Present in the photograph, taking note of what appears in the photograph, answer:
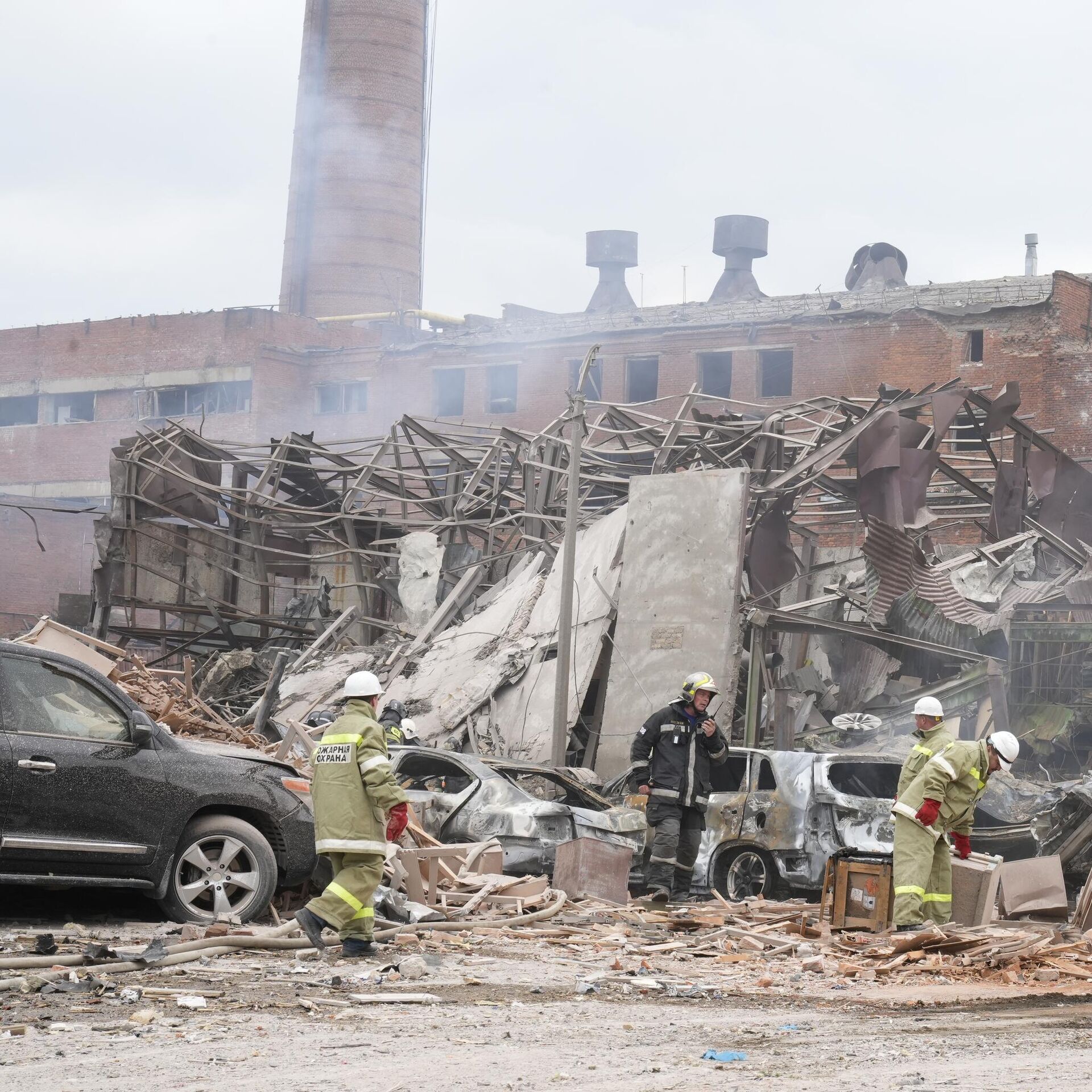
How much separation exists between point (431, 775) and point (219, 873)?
12.4 ft

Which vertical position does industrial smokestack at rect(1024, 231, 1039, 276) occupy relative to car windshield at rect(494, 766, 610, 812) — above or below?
above

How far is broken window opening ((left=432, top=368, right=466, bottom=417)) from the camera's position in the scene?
4934 centimetres

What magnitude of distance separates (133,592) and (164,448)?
2.48m

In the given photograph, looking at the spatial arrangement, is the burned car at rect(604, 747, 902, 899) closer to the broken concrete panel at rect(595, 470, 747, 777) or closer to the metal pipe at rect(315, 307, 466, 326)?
the broken concrete panel at rect(595, 470, 747, 777)

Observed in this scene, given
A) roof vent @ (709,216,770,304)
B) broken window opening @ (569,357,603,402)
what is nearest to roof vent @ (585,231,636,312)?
roof vent @ (709,216,770,304)

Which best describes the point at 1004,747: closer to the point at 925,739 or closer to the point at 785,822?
the point at 925,739

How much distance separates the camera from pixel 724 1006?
780 cm

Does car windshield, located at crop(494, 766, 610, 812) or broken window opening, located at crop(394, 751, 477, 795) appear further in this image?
car windshield, located at crop(494, 766, 610, 812)

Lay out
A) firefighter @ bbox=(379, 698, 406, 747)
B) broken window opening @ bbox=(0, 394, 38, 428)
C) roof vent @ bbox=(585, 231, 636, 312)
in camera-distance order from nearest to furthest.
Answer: firefighter @ bbox=(379, 698, 406, 747) < broken window opening @ bbox=(0, 394, 38, 428) < roof vent @ bbox=(585, 231, 636, 312)

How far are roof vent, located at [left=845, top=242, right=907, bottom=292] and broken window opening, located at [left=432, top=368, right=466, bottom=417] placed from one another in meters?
12.1

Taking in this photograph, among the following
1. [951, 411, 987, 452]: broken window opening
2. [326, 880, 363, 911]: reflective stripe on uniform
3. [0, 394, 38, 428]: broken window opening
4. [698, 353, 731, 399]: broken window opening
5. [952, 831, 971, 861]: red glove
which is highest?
[698, 353, 731, 399]: broken window opening

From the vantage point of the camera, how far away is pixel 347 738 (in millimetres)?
8805

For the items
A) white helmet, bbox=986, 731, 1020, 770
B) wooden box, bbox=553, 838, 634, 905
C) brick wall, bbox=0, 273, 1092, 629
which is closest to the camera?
white helmet, bbox=986, 731, 1020, 770

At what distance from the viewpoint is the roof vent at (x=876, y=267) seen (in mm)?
47656
